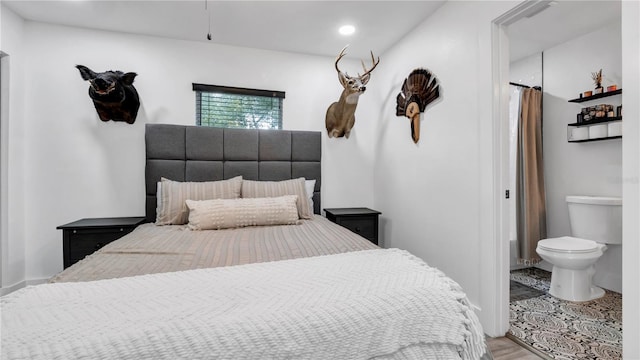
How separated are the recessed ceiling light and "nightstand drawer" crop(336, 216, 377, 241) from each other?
1895 mm

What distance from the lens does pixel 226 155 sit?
311 centimetres

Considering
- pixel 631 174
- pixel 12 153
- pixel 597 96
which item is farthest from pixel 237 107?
pixel 597 96

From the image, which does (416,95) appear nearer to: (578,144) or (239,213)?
(578,144)

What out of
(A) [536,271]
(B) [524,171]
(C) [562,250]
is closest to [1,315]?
(C) [562,250]

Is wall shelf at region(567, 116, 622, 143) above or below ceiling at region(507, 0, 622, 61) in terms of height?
below

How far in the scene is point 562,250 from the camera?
248 cm

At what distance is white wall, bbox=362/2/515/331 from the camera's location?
6.98 feet

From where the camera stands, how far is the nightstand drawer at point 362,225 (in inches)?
123

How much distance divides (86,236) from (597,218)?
4586 mm

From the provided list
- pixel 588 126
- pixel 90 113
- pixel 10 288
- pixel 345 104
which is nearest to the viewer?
pixel 10 288

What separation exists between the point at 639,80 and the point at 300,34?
8.29 ft

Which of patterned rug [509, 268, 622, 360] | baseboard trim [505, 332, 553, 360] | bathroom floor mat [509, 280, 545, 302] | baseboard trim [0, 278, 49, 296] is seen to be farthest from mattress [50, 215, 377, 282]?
bathroom floor mat [509, 280, 545, 302]

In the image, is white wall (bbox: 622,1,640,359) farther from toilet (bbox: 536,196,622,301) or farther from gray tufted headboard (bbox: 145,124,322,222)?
gray tufted headboard (bbox: 145,124,322,222)

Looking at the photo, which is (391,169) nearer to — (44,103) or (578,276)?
(578,276)
